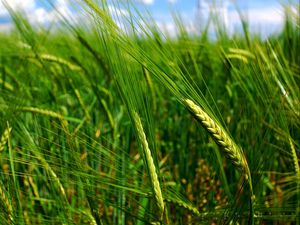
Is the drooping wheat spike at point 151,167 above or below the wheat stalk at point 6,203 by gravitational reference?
above

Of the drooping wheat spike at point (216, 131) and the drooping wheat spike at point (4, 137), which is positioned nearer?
the drooping wheat spike at point (216, 131)

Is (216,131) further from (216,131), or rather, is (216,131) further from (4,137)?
(4,137)

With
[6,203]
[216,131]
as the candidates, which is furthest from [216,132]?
[6,203]

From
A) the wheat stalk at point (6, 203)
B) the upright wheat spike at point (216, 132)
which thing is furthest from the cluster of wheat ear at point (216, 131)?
the wheat stalk at point (6, 203)

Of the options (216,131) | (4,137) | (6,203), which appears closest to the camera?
(216,131)

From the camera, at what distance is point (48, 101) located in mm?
1219

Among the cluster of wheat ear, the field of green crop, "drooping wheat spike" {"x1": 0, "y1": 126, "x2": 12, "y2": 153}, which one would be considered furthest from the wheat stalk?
the cluster of wheat ear

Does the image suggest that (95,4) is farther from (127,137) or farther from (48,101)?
(48,101)

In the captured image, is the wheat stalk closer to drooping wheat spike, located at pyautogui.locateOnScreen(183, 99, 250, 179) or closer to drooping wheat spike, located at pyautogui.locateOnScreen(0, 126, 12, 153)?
drooping wheat spike, located at pyautogui.locateOnScreen(0, 126, 12, 153)

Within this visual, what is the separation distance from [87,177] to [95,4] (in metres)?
0.21

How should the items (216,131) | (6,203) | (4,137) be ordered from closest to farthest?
(216,131), (6,203), (4,137)

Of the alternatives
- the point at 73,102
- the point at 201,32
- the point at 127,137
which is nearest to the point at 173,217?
the point at 127,137

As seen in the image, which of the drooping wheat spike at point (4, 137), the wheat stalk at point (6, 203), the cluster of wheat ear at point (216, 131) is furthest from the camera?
the drooping wheat spike at point (4, 137)

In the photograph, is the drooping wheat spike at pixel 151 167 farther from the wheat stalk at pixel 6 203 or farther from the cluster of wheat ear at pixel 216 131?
the wheat stalk at pixel 6 203
